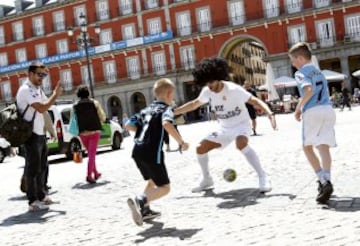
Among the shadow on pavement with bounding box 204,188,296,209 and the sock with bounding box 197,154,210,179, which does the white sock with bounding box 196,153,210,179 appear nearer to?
the sock with bounding box 197,154,210,179

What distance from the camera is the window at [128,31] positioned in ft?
153

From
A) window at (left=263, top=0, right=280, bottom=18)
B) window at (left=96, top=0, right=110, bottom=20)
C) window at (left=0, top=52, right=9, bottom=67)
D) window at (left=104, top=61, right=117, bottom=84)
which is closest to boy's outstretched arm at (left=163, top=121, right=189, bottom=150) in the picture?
window at (left=263, top=0, right=280, bottom=18)

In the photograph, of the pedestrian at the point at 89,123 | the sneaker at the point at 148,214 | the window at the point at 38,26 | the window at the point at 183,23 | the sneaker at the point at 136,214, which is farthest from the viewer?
the window at the point at 38,26

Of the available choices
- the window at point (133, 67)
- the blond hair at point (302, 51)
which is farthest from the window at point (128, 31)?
the blond hair at point (302, 51)

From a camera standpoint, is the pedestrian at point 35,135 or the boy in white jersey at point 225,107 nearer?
the boy in white jersey at point 225,107

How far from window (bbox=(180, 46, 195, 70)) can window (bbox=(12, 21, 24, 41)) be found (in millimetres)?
17721

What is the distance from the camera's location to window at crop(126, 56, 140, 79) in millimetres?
46213

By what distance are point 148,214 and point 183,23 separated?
1592 inches

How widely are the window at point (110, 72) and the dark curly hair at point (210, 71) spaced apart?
4218 centimetres

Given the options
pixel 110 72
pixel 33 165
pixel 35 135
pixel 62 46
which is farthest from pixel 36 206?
pixel 62 46

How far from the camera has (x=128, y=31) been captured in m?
46.7

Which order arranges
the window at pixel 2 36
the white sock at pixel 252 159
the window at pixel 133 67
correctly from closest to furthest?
the white sock at pixel 252 159, the window at pixel 133 67, the window at pixel 2 36

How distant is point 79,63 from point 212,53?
13.2 metres

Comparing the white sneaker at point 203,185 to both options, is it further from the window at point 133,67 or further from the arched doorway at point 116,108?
the arched doorway at point 116,108
